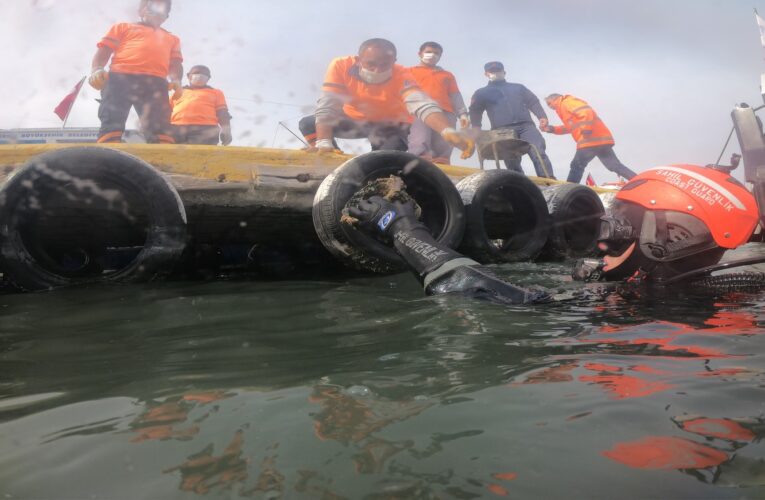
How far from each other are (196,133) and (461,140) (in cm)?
393

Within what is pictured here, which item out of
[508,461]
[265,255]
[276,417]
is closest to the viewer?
[508,461]

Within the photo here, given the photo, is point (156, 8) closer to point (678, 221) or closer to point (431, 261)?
point (431, 261)

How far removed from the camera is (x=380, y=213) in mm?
3508

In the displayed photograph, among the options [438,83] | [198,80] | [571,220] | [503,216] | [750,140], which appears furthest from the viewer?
[198,80]

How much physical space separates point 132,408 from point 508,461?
968 millimetres

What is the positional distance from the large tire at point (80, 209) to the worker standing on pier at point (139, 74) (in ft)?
6.90

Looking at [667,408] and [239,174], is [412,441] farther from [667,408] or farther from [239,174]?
[239,174]

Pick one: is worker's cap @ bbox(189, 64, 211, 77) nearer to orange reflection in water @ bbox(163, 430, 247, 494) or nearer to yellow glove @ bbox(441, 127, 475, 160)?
yellow glove @ bbox(441, 127, 475, 160)

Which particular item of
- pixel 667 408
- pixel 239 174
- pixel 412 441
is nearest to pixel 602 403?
pixel 667 408

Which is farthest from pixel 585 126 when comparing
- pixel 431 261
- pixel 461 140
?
pixel 431 261

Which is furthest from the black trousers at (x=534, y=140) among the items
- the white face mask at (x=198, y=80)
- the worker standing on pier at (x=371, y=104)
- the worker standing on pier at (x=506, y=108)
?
the white face mask at (x=198, y=80)

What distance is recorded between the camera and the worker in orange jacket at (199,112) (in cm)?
767

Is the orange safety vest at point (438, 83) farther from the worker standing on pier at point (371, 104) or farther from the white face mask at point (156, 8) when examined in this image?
the white face mask at point (156, 8)

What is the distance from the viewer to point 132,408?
1.35m
